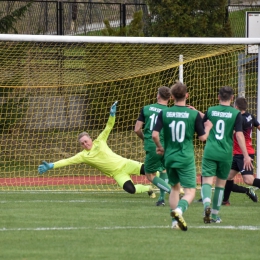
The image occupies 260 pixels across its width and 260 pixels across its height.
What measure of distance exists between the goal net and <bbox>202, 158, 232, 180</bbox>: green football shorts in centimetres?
557

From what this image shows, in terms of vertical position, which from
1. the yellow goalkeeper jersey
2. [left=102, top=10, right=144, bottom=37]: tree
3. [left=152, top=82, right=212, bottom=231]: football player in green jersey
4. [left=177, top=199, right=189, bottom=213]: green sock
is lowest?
[left=177, top=199, right=189, bottom=213]: green sock

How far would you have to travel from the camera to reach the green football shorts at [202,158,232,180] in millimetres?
9453

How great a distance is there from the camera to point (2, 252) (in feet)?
23.9

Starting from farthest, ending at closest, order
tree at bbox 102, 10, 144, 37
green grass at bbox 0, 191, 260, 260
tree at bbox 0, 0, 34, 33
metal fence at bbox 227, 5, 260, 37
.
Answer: metal fence at bbox 227, 5, 260, 37 < tree at bbox 102, 10, 144, 37 < tree at bbox 0, 0, 34, 33 < green grass at bbox 0, 191, 260, 260

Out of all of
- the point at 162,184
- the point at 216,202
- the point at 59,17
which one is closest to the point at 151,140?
the point at 162,184

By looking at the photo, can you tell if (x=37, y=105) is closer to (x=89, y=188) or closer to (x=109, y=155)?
(x=89, y=188)

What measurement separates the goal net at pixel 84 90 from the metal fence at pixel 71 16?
6327 millimetres

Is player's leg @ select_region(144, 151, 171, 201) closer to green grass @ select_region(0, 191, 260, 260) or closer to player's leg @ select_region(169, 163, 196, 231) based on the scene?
green grass @ select_region(0, 191, 260, 260)

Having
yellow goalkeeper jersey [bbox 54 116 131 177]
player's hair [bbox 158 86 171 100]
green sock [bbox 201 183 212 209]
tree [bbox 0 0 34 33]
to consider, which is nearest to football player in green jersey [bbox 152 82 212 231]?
green sock [bbox 201 183 212 209]

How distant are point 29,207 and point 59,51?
6629mm

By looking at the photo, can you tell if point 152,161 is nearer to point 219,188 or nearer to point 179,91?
point 219,188

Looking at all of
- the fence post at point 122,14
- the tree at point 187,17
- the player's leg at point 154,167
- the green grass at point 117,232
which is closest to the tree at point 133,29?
the tree at point 187,17

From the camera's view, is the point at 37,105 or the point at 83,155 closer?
the point at 83,155

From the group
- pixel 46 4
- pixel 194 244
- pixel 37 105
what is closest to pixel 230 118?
pixel 194 244
